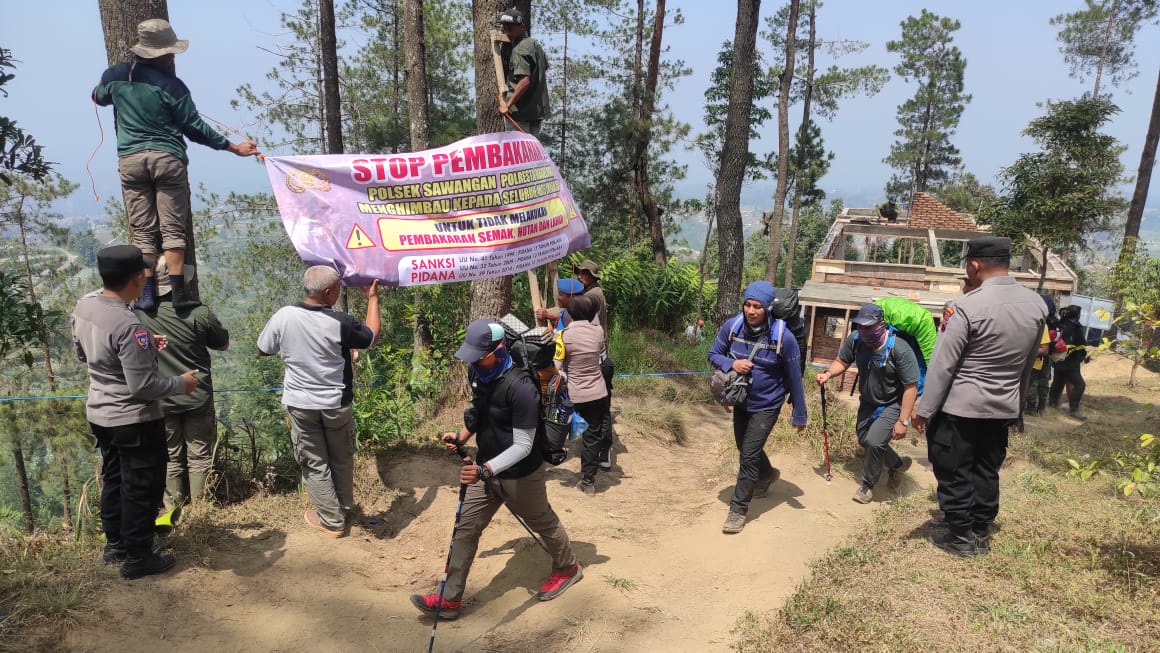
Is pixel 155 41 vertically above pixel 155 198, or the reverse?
pixel 155 41

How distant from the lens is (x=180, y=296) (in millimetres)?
4391

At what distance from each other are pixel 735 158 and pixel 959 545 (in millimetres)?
7431

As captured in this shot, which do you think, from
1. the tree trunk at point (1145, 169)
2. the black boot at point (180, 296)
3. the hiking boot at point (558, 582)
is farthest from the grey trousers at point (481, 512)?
the tree trunk at point (1145, 169)

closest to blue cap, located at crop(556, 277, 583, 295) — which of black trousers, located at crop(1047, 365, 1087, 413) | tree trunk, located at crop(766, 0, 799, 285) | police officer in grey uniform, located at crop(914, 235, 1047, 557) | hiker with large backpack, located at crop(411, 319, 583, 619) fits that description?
hiker with large backpack, located at crop(411, 319, 583, 619)

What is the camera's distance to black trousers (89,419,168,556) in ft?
11.5

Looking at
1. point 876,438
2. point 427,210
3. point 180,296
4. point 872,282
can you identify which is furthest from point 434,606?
point 872,282

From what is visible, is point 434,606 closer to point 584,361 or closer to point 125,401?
point 125,401

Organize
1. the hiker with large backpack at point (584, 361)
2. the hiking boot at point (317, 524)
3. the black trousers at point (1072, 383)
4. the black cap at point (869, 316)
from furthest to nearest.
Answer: the black trousers at point (1072, 383) → the hiker with large backpack at point (584, 361) → the black cap at point (869, 316) → the hiking boot at point (317, 524)

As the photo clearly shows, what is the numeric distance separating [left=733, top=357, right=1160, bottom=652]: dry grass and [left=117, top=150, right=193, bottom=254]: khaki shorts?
4.54 metres

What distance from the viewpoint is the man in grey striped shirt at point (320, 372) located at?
4102 millimetres

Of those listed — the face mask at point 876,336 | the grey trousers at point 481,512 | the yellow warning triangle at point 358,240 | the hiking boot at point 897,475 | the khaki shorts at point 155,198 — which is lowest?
the hiking boot at point 897,475

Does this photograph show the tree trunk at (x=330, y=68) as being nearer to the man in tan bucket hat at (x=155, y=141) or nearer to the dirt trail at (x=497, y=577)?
the man in tan bucket hat at (x=155, y=141)

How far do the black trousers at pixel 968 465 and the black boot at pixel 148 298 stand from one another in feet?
17.0

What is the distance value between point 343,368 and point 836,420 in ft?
16.7
